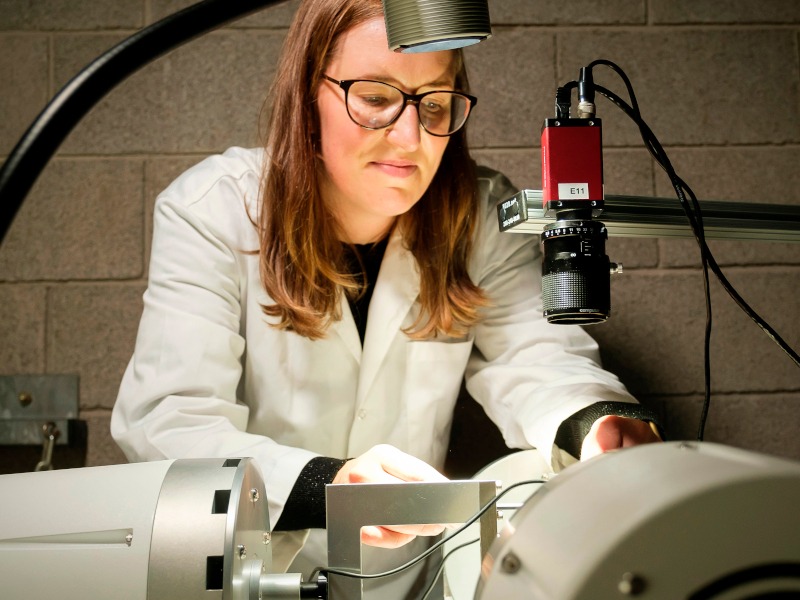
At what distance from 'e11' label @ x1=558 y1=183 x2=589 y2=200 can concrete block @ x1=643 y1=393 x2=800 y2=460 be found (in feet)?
3.79

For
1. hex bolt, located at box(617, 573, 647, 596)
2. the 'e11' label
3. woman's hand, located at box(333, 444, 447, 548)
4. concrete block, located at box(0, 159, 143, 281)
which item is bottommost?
woman's hand, located at box(333, 444, 447, 548)

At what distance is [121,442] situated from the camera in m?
1.11

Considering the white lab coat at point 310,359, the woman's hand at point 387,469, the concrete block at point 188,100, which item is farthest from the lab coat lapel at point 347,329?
the concrete block at point 188,100

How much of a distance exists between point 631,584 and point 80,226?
61.0 inches

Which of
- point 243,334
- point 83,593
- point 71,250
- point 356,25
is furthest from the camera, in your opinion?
point 71,250

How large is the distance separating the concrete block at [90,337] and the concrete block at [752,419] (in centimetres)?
119

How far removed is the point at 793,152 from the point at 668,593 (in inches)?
65.7

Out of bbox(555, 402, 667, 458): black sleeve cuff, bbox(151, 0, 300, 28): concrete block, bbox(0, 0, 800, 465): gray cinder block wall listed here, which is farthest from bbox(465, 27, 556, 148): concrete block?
bbox(555, 402, 667, 458): black sleeve cuff

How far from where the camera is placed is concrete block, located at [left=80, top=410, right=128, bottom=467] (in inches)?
64.7

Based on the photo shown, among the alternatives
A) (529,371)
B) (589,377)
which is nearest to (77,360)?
(529,371)

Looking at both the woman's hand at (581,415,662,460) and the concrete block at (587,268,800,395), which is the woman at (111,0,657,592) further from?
the concrete block at (587,268,800,395)

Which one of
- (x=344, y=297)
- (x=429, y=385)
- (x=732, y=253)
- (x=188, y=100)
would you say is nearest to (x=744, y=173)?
(x=732, y=253)

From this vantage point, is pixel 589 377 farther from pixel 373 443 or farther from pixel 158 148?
pixel 158 148

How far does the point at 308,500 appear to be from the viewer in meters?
0.90
